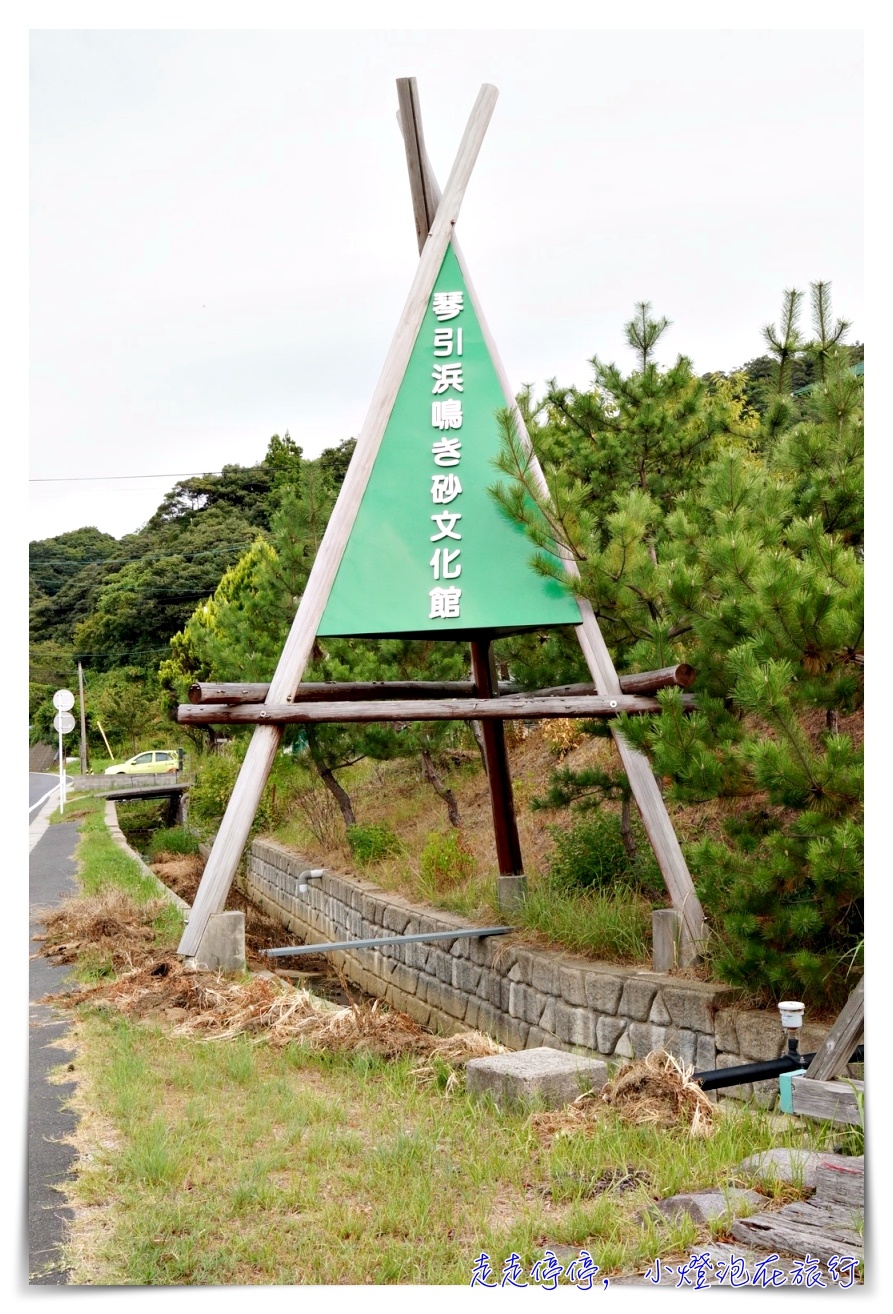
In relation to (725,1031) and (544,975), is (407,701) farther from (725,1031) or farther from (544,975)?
(725,1031)

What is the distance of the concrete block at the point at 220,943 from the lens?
647cm

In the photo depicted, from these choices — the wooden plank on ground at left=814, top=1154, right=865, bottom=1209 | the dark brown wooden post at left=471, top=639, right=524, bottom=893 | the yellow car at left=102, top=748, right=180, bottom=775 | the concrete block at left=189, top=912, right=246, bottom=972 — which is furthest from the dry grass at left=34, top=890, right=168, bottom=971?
the yellow car at left=102, top=748, right=180, bottom=775

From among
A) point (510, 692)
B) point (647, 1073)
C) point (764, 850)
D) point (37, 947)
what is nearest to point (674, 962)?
point (764, 850)

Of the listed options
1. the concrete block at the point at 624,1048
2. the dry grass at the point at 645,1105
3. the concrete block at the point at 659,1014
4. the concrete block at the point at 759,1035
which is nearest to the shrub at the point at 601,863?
the concrete block at the point at 624,1048

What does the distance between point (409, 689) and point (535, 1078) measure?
3.95 meters

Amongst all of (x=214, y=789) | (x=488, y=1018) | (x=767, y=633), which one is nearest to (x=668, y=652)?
(x=767, y=633)

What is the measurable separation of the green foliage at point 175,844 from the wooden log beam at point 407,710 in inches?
454

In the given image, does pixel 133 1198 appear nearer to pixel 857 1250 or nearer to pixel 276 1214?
pixel 276 1214

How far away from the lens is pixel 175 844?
58.7ft

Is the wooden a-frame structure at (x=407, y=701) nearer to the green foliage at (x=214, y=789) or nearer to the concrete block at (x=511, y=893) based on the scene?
the concrete block at (x=511, y=893)

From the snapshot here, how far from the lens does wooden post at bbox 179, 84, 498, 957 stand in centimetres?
644

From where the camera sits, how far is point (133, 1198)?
371 centimetres

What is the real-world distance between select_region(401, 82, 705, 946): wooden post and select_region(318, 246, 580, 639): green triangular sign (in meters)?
0.09

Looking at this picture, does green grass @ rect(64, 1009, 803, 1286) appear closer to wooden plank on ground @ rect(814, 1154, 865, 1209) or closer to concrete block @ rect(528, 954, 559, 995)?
wooden plank on ground @ rect(814, 1154, 865, 1209)
